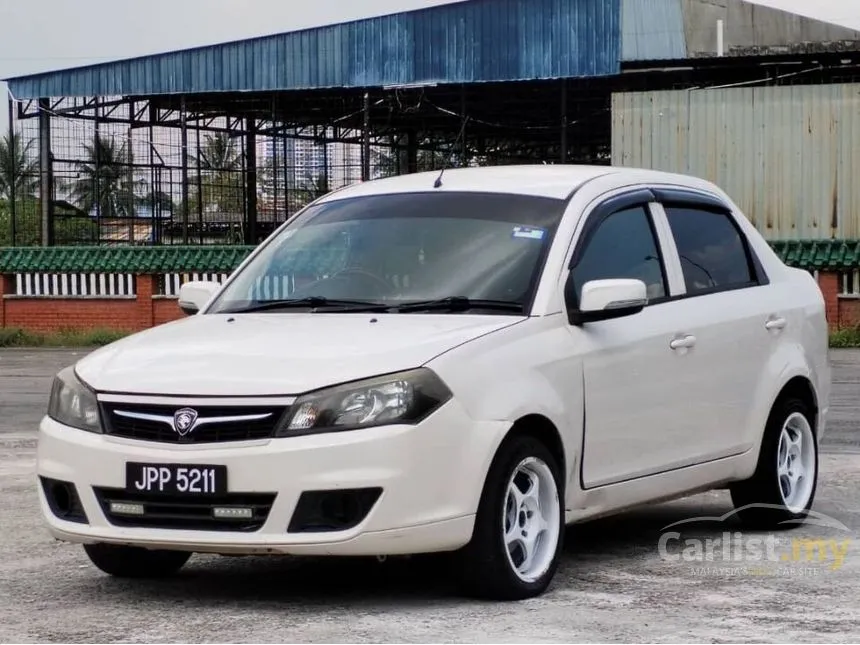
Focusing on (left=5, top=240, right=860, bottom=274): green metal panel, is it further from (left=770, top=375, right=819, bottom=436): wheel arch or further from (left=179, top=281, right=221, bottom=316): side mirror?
(left=179, top=281, right=221, bottom=316): side mirror

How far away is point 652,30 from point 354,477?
29052mm

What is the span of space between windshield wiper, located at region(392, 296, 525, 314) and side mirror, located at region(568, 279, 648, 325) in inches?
10.7

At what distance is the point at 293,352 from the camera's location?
6.13 meters

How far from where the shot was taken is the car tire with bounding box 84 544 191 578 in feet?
22.4

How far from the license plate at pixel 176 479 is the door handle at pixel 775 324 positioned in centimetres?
334

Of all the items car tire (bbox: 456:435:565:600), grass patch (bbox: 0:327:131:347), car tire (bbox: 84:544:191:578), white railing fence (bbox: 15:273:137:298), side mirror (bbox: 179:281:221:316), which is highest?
side mirror (bbox: 179:281:221:316)

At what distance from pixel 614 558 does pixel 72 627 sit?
102 inches

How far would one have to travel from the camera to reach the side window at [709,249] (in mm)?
7977

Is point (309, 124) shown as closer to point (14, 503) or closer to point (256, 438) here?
point (14, 503)

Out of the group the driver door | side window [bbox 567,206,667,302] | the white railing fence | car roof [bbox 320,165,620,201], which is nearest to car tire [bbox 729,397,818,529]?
the driver door

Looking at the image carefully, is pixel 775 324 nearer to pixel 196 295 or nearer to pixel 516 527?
pixel 516 527

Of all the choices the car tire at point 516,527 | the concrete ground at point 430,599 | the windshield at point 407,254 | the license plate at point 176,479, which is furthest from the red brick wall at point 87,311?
the license plate at point 176,479

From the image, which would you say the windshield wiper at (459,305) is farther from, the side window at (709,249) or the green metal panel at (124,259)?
the green metal panel at (124,259)

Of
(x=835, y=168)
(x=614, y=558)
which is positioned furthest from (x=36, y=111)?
(x=614, y=558)
